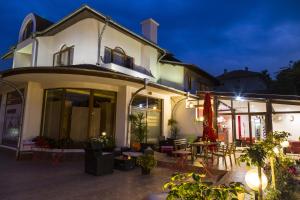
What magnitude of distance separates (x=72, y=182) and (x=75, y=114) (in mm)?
4078

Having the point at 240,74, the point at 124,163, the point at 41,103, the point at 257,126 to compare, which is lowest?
the point at 124,163

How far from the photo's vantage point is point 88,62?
10.3 metres

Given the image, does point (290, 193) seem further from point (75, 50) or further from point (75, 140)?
point (75, 50)

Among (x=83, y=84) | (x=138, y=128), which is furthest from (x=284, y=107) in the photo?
(x=83, y=84)

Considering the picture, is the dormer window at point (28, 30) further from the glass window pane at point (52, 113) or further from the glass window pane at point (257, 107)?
the glass window pane at point (257, 107)

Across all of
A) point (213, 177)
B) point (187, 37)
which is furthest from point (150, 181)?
point (187, 37)

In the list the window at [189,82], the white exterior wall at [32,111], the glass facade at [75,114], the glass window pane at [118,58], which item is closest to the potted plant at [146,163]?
the glass facade at [75,114]

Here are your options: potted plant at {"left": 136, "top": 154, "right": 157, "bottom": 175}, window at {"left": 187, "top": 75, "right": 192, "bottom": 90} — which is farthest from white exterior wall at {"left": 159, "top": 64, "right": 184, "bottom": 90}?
potted plant at {"left": 136, "top": 154, "right": 157, "bottom": 175}

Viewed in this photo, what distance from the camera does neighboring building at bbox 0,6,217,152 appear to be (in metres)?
8.98

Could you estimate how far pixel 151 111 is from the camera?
11.5m

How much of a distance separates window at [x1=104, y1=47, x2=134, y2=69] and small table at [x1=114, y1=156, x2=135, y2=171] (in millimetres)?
5059

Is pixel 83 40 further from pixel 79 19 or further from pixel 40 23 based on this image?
pixel 40 23

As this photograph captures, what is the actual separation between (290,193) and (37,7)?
11393cm

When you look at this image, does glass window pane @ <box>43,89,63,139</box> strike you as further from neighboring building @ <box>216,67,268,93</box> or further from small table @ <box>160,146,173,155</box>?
neighboring building @ <box>216,67,268,93</box>
